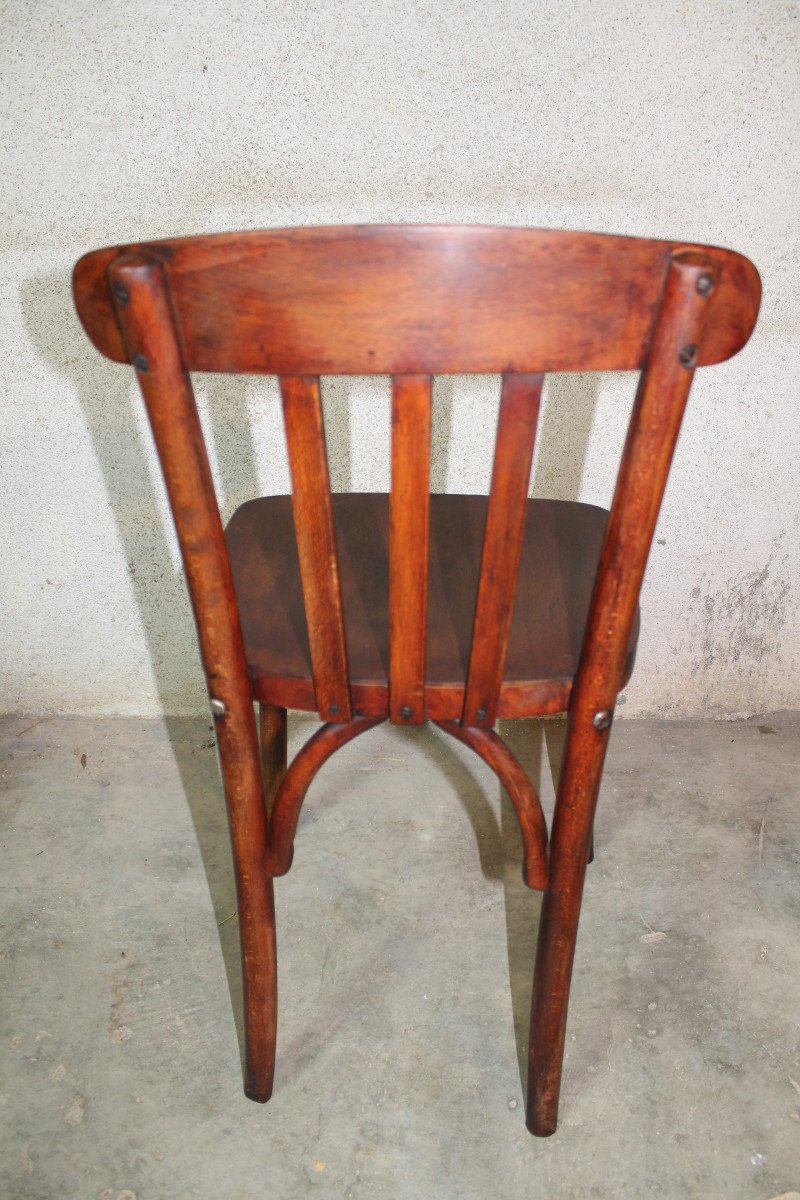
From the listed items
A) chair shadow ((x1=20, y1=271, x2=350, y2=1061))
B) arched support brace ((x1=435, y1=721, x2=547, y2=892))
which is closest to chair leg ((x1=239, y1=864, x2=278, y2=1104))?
chair shadow ((x1=20, y1=271, x2=350, y2=1061))

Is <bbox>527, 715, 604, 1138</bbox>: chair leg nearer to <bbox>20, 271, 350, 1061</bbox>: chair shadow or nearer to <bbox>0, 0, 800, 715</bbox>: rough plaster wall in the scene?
<bbox>20, 271, 350, 1061</bbox>: chair shadow

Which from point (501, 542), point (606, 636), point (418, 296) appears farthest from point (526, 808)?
point (418, 296)

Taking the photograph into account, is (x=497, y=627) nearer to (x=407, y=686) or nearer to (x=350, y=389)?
(x=407, y=686)

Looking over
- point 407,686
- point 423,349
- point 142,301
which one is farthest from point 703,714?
point 142,301

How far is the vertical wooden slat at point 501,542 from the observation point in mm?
728

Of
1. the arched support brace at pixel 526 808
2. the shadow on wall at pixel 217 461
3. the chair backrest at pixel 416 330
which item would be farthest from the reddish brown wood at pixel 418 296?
the shadow on wall at pixel 217 461

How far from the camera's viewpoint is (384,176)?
56.2 inches

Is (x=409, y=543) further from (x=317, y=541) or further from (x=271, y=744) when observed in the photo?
(x=271, y=744)

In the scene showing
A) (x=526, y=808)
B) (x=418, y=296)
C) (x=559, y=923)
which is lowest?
(x=559, y=923)

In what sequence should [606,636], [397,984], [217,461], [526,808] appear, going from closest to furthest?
[606,636] → [526,808] → [397,984] → [217,461]

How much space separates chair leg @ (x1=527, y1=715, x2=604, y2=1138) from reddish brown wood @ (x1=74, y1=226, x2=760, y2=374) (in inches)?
17.7

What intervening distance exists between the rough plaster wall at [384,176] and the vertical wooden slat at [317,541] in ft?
2.63

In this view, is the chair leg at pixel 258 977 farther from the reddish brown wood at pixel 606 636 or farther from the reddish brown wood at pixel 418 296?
the reddish brown wood at pixel 418 296

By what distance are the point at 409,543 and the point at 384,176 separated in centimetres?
90
